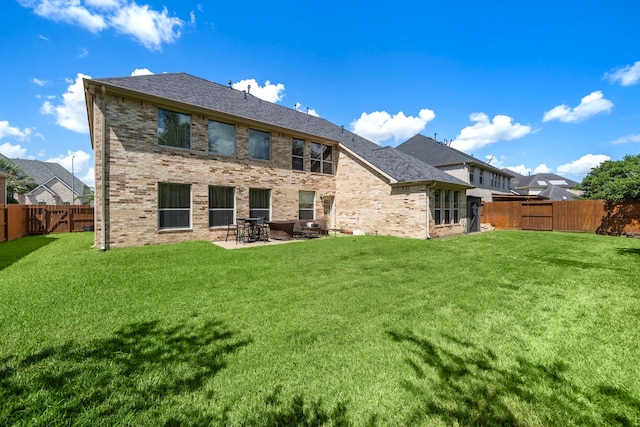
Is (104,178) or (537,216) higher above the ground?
(104,178)

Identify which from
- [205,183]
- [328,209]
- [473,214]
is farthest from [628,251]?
[205,183]

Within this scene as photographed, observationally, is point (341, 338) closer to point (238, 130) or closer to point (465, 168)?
point (238, 130)

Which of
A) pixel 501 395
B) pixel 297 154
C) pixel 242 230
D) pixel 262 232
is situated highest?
pixel 297 154

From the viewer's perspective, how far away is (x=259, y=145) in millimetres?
13703

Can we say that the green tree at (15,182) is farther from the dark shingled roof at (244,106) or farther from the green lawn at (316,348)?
the green lawn at (316,348)

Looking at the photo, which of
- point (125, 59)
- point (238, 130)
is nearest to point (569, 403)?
point (238, 130)

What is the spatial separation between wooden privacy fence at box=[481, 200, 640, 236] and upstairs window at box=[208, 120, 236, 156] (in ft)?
65.7

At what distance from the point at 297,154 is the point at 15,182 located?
127ft

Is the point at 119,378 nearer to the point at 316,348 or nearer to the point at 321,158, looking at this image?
the point at 316,348

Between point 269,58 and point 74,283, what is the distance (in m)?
16.4

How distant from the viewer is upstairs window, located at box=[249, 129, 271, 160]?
13.4 meters

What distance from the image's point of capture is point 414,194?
44.7 feet

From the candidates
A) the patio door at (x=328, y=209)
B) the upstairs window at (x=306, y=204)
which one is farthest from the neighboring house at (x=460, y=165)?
the upstairs window at (x=306, y=204)

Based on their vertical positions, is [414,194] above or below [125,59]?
below
